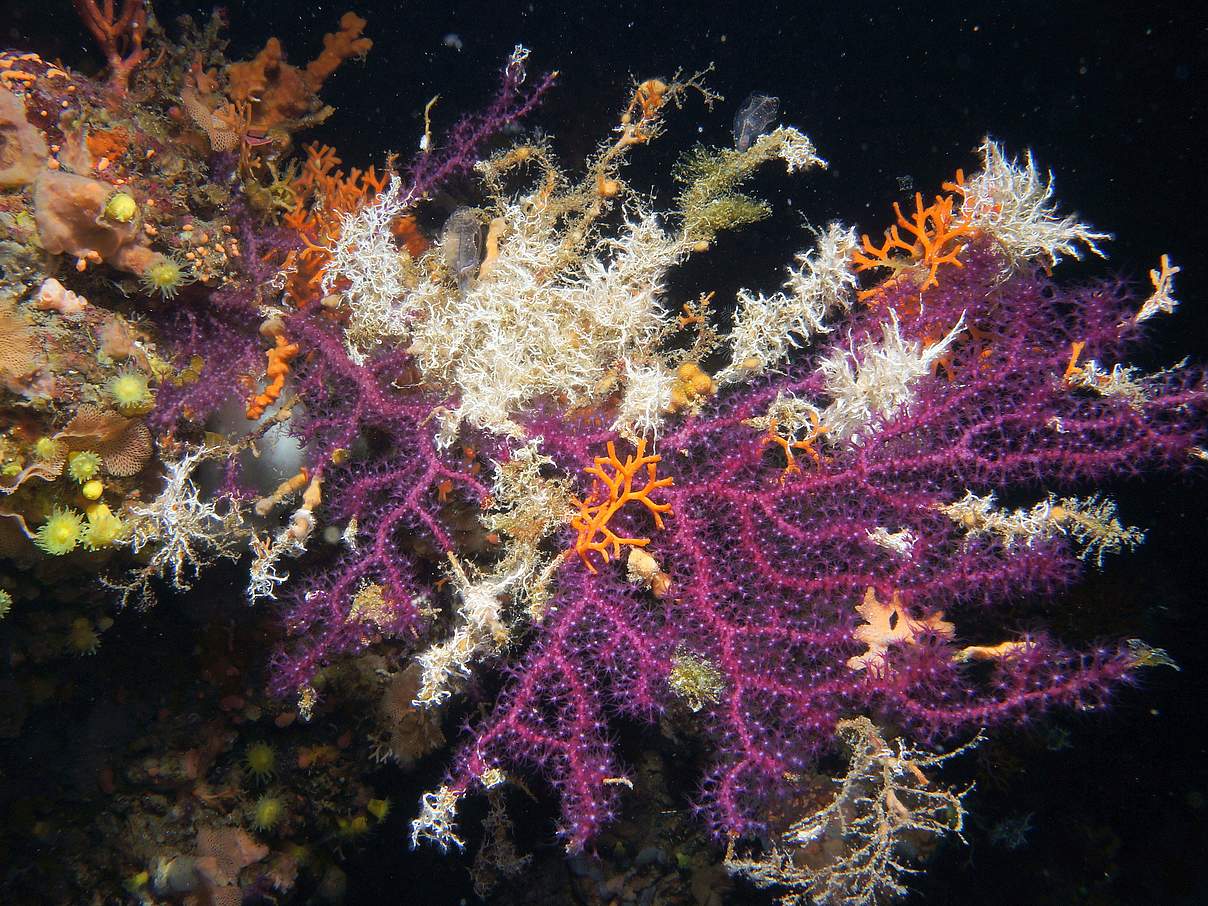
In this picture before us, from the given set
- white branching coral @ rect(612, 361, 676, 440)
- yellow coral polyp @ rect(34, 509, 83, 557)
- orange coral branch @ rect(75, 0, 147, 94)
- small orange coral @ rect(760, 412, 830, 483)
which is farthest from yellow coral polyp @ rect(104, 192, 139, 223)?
small orange coral @ rect(760, 412, 830, 483)

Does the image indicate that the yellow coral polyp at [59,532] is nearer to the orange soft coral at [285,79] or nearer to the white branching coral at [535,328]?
the white branching coral at [535,328]

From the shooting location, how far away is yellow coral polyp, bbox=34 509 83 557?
102 inches

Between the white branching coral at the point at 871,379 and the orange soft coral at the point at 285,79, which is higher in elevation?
the orange soft coral at the point at 285,79

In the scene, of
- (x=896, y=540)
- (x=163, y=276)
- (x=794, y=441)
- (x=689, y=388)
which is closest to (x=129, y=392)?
(x=163, y=276)

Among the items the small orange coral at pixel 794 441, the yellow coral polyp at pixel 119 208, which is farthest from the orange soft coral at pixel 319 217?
the small orange coral at pixel 794 441

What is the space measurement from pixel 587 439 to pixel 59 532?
8.10 ft

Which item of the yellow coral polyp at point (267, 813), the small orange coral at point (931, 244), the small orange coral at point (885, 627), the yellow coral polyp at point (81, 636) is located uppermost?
the small orange coral at point (931, 244)

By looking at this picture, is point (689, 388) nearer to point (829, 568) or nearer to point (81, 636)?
point (829, 568)

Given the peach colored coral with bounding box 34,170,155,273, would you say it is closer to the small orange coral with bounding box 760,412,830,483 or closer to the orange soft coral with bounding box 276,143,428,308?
the orange soft coral with bounding box 276,143,428,308

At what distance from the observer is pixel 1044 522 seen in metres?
2.65

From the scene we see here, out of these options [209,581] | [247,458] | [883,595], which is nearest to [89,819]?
[209,581]

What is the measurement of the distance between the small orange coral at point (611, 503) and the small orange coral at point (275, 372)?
1711 mm

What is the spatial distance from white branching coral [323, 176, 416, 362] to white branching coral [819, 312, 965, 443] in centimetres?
215

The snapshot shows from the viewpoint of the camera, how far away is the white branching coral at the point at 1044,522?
8.63ft
